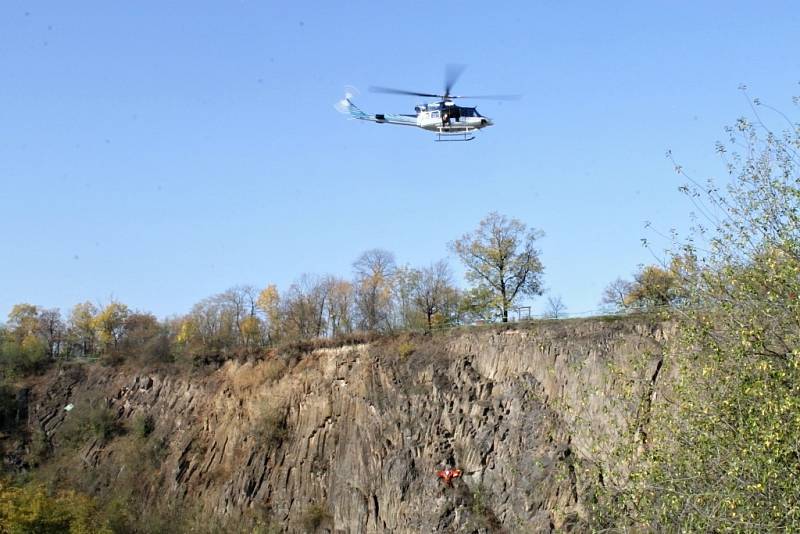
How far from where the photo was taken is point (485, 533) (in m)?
32.5

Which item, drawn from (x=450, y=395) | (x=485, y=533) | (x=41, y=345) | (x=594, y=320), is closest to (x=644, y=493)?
(x=485, y=533)

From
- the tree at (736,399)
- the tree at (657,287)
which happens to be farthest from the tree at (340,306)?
the tree at (736,399)

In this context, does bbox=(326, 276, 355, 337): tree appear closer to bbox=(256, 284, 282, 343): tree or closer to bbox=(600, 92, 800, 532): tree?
bbox=(256, 284, 282, 343): tree

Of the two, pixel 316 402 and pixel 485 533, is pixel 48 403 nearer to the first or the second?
pixel 316 402

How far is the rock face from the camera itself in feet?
108

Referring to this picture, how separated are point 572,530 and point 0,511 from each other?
21426mm

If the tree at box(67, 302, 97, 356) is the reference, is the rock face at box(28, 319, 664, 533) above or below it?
below

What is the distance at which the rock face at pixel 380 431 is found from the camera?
108 ft

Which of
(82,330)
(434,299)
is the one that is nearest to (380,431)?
(434,299)

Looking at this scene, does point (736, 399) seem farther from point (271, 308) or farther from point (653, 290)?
point (271, 308)

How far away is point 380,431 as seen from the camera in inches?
1544

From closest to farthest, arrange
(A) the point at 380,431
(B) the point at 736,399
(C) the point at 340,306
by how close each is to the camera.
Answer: (B) the point at 736,399 → (A) the point at 380,431 → (C) the point at 340,306

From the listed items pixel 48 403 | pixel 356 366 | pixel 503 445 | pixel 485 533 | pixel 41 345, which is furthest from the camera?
pixel 41 345

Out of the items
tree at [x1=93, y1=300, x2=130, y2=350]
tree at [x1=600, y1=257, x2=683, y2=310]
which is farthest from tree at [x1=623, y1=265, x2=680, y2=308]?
→ tree at [x1=93, y1=300, x2=130, y2=350]
